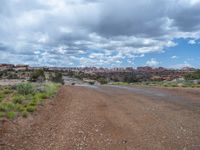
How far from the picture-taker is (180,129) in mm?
9672

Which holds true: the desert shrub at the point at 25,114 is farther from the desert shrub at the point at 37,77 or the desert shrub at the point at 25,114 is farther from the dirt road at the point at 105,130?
the desert shrub at the point at 37,77

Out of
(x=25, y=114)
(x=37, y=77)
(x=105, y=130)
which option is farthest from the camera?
(x=37, y=77)

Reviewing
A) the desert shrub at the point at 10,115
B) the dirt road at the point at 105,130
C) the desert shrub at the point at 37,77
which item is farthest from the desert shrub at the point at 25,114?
the desert shrub at the point at 37,77

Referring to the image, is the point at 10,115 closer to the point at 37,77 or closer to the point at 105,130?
the point at 105,130

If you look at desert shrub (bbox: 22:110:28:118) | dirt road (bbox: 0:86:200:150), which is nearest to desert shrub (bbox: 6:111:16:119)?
desert shrub (bbox: 22:110:28:118)

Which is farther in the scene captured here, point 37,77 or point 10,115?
point 37,77

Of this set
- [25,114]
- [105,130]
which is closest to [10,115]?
[25,114]

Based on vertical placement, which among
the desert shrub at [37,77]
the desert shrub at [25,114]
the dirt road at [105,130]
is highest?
the desert shrub at [37,77]

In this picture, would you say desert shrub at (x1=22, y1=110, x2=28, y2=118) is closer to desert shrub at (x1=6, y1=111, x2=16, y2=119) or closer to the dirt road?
the dirt road

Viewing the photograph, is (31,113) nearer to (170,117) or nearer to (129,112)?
(129,112)

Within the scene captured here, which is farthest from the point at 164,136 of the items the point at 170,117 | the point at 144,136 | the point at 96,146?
the point at 170,117

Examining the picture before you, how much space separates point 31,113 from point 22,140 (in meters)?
3.91

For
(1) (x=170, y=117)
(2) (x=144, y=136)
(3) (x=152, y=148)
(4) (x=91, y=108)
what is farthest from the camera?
(4) (x=91, y=108)

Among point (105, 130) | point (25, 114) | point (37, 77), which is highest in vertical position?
point (37, 77)
